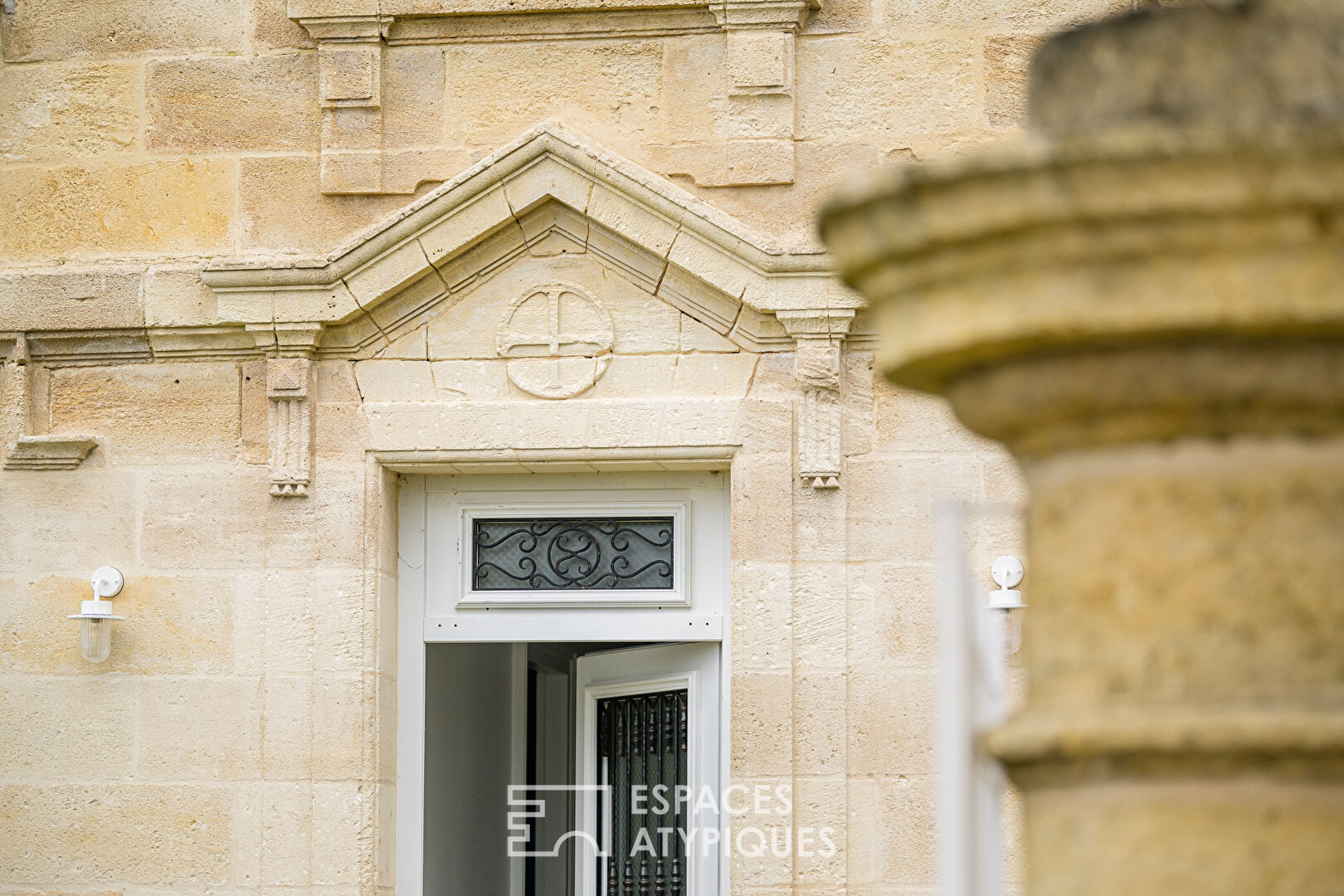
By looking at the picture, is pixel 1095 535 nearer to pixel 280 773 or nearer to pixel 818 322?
pixel 818 322

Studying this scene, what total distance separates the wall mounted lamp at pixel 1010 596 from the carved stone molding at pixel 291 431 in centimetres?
221

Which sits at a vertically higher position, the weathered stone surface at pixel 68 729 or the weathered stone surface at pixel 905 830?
the weathered stone surface at pixel 68 729

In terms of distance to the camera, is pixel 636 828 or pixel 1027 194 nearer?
pixel 1027 194

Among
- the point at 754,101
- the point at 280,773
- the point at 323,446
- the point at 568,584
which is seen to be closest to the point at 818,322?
the point at 754,101

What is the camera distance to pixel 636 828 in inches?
252

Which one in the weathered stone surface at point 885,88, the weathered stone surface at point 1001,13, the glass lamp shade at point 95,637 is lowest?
the glass lamp shade at point 95,637

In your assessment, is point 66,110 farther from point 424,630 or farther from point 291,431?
point 424,630

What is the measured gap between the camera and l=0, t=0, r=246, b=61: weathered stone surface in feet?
20.5

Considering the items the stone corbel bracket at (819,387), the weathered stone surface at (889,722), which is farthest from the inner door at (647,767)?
the stone corbel bracket at (819,387)

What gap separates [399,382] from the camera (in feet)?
19.7

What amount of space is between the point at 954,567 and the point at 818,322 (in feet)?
12.8

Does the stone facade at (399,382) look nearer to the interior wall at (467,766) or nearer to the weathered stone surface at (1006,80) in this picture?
the weathered stone surface at (1006,80)

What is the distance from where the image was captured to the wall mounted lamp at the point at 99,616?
19.3 feet

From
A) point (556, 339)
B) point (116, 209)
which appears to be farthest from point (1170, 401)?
point (116, 209)
